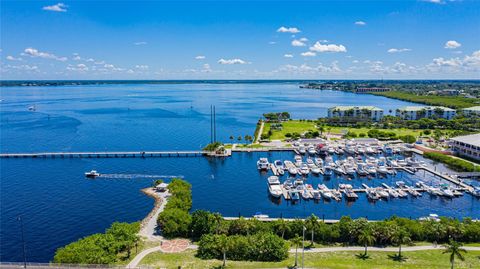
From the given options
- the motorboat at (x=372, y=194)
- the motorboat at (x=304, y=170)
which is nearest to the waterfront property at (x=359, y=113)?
the motorboat at (x=304, y=170)

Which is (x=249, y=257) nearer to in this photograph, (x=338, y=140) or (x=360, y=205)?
(x=360, y=205)

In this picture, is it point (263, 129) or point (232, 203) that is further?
point (263, 129)

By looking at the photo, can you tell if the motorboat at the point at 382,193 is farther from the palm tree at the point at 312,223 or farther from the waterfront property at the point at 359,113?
the waterfront property at the point at 359,113

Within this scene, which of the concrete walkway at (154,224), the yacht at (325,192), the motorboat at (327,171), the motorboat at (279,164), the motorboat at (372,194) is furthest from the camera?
the motorboat at (279,164)

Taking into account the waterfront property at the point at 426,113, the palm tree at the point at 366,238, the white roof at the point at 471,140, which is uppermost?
the waterfront property at the point at 426,113

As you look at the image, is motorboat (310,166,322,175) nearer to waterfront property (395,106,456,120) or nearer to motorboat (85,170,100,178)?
motorboat (85,170,100,178)

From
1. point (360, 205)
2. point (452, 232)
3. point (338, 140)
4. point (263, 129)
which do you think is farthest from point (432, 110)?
point (452, 232)
